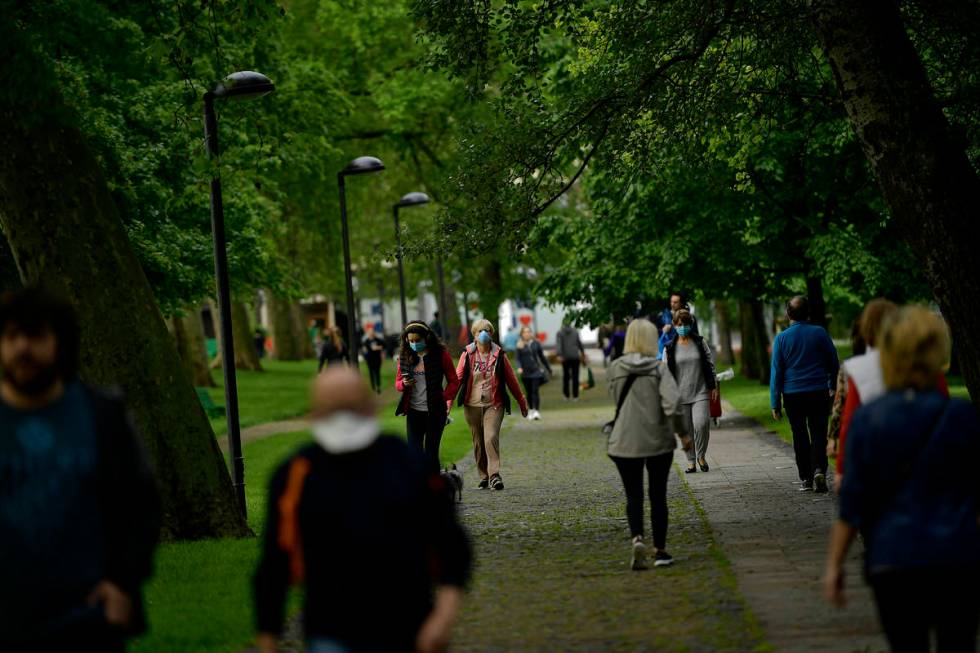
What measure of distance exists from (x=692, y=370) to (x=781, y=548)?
6035mm

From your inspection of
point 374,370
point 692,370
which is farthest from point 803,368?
point 374,370

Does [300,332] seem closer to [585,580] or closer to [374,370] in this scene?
[374,370]

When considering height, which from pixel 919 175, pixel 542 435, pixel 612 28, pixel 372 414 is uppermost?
pixel 612 28

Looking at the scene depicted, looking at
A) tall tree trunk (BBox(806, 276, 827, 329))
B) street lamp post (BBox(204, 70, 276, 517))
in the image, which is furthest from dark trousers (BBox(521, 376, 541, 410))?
street lamp post (BBox(204, 70, 276, 517))

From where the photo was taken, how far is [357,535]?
13.5ft

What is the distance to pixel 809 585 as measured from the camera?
909cm

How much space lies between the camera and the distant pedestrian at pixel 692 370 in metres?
16.6

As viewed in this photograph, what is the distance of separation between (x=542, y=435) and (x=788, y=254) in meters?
5.45

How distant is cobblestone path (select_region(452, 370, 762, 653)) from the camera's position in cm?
790

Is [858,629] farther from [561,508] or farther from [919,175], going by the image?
[561,508]

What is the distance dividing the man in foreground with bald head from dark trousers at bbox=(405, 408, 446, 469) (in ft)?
36.6

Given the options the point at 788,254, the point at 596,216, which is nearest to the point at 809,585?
the point at 788,254

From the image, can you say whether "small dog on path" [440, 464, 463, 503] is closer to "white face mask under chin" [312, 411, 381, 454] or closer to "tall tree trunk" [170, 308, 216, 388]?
"white face mask under chin" [312, 411, 381, 454]

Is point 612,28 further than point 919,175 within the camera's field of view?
Yes
